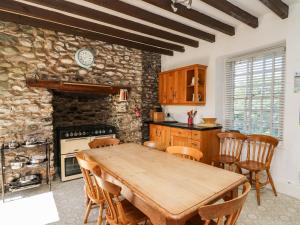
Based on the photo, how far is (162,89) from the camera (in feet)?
16.3

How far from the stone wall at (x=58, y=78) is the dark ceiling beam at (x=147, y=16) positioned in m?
1.50

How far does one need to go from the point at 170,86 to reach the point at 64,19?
105 inches

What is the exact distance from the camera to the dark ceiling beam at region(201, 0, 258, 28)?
8.20 ft

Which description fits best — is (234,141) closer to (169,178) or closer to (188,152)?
(188,152)

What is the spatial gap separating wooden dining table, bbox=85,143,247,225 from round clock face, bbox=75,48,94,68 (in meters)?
2.23

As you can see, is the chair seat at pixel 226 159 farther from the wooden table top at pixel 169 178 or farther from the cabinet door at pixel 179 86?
the cabinet door at pixel 179 86

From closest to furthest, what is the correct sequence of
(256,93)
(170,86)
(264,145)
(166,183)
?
(166,183) < (264,145) < (256,93) < (170,86)

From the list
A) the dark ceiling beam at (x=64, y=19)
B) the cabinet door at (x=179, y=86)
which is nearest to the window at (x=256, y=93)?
the cabinet door at (x=179, y=86)

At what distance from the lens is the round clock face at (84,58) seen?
3.71 metres

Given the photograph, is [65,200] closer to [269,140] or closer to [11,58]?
[11,58]

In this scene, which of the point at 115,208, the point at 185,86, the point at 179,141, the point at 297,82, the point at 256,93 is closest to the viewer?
the point at 115,208

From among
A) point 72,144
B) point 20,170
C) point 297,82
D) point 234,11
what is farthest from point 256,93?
point 20,170

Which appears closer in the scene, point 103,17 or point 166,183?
point 166,183

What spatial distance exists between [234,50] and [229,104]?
3.54 feet
